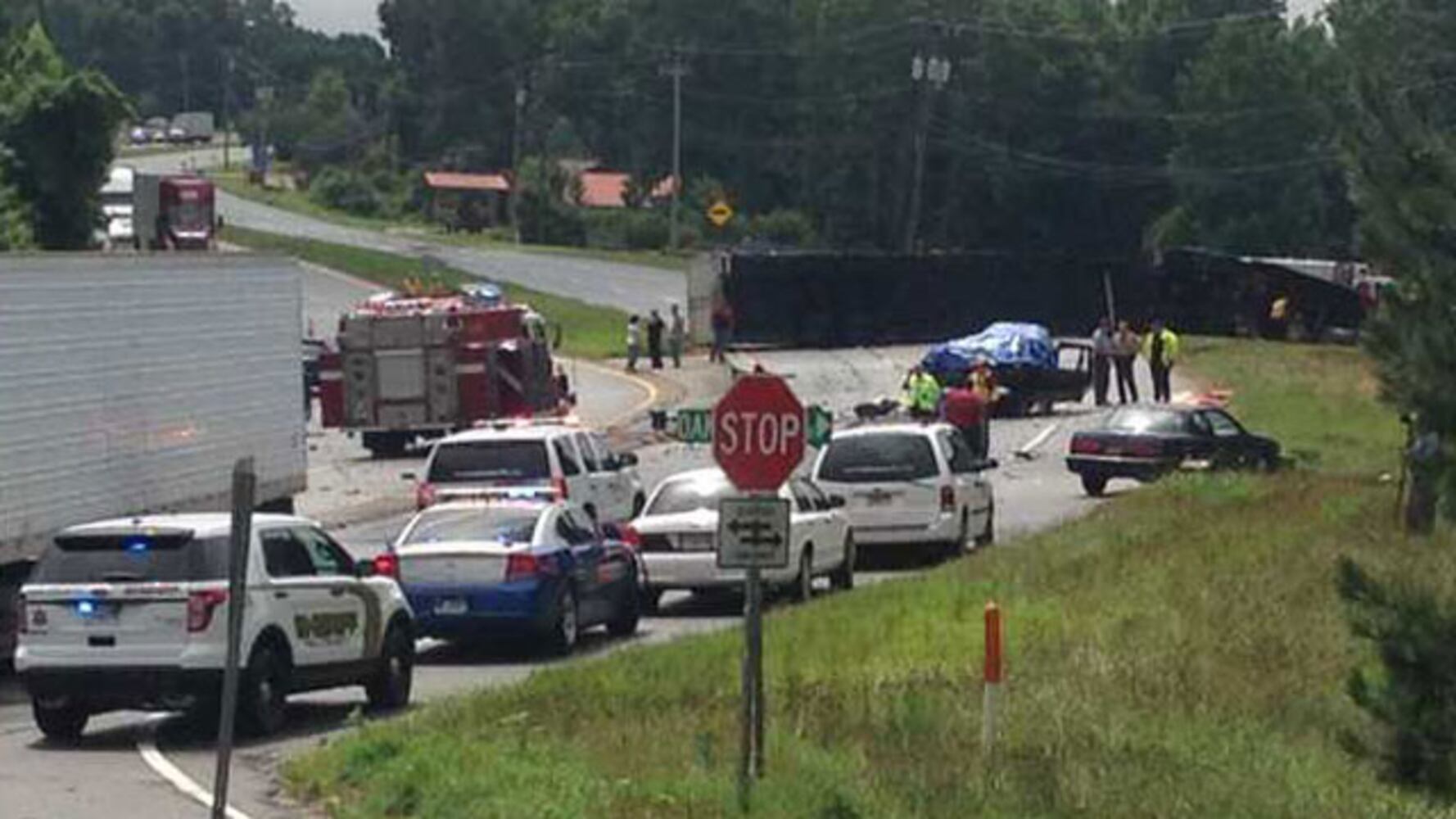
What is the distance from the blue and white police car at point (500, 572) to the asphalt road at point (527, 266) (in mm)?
68810

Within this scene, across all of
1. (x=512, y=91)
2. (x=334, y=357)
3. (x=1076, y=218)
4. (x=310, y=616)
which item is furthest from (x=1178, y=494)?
(x=512, y=91)

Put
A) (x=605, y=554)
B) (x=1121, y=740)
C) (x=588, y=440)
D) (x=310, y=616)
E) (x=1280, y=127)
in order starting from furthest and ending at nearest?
(x=1280, y=127), (x=588, y=440), (x=605, y=554), (x=310, y=616), (x=1121, y=740)

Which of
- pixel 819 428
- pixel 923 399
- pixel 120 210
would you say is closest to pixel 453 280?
pixel 120 210

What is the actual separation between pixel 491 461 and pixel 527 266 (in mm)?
80732

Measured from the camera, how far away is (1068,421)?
60094 millimetres

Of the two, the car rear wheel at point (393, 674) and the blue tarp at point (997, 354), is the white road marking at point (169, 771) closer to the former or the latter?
the car rear wheel at point (393, 674)

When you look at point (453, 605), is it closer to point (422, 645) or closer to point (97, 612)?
point (422, 645)

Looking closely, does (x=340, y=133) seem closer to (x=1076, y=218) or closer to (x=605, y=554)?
(x=1076, y=218)

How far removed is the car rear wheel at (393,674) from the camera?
23391mm

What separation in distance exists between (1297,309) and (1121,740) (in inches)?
2623

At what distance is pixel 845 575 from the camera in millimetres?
32812

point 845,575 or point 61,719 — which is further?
point 845,575

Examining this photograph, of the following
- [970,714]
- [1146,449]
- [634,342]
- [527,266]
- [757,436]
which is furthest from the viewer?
[527,266]

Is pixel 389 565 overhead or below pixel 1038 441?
overhead
